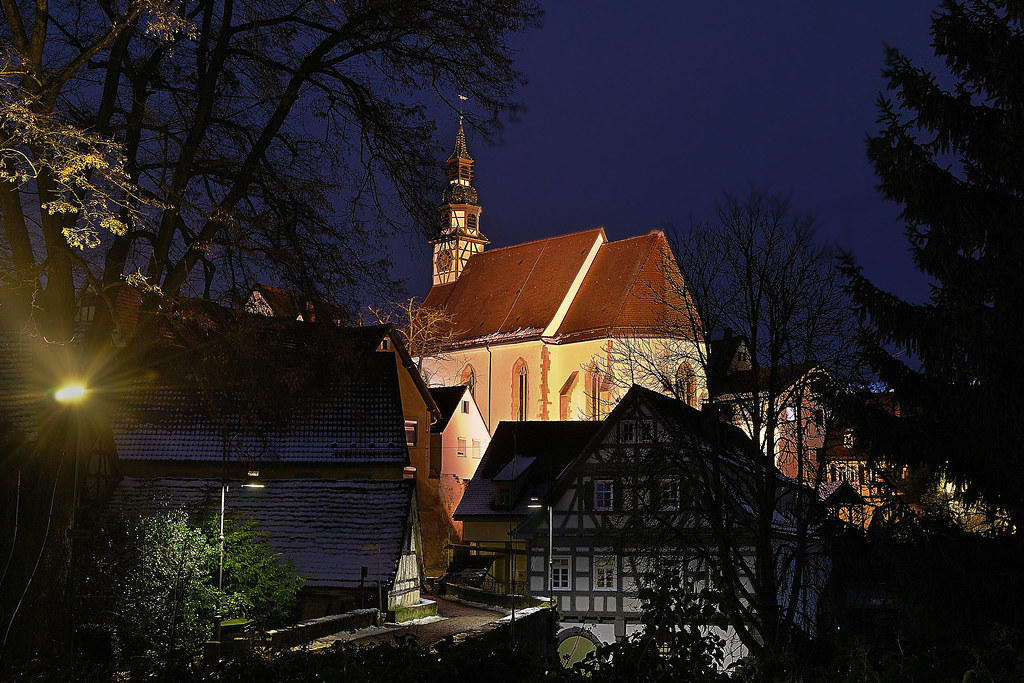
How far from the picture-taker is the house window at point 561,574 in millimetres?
29281

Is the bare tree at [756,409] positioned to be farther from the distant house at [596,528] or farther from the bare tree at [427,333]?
the bare tree at [427,333]

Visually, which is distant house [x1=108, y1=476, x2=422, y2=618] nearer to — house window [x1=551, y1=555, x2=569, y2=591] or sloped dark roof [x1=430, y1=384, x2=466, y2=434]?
house window [x1=551, y1=555, x2=569, y2=591]

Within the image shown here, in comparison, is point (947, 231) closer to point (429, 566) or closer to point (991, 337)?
point (991, 337)

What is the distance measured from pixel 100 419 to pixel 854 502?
11400 mm

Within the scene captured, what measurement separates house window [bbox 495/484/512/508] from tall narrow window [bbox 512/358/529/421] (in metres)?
19.8

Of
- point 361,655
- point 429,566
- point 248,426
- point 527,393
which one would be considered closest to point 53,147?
point 248,426

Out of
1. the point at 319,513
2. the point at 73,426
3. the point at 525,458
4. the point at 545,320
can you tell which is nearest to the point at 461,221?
the point at 545,320

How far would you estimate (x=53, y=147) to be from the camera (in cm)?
879

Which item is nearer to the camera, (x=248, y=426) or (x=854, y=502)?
(x=248, y=426)

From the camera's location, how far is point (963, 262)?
10.8m

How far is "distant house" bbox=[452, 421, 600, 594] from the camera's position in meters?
32.1

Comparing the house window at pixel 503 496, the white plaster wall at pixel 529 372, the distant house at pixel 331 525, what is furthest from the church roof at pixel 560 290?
the distant house at pixel 331 525

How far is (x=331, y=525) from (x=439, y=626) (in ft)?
10.3

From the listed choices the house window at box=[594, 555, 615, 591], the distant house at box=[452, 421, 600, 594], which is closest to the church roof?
the distant house at box=[452, 421, 600, 594]
